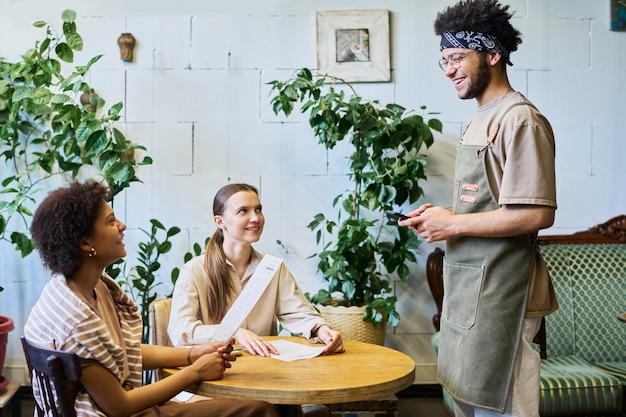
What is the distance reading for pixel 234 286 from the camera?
261 centimetres

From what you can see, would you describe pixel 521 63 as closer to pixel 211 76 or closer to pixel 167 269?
pixel 211 76

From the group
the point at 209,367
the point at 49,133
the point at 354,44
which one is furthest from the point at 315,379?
the point at 49,133

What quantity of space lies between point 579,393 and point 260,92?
80.2 inches

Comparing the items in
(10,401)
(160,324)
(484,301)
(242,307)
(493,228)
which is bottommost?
(10,401)

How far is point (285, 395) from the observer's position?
178 cm

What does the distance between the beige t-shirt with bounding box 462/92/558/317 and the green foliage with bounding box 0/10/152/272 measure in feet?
6.21

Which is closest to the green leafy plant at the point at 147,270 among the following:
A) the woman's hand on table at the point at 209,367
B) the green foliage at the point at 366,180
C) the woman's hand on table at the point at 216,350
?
the green foliage at the point at 366,180

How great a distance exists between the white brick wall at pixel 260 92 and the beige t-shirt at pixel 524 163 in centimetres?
186

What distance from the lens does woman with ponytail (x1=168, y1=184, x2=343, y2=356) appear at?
2459 mm

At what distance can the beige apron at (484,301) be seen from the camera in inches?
72.4

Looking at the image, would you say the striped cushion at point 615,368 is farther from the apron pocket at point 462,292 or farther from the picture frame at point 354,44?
the picture frame at point 354,44

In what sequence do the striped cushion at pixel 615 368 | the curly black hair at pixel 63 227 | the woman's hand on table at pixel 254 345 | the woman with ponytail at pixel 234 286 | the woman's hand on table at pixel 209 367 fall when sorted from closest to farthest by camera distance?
1. the curly black hair at pixel 63 227
2. the woman's hand on table at pixel 209 367
3. the woman's hand on table at pixel 254 345
4. the woman with ponytail at pixel 234 286
5. the striped cushion at pixel 615 368

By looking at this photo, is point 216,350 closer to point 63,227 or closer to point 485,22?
point 63,227

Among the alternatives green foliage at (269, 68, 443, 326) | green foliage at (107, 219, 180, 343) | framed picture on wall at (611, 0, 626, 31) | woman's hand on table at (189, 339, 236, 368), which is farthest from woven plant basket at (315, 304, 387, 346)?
framed picture on wall at (611, 0, 626, 31)
